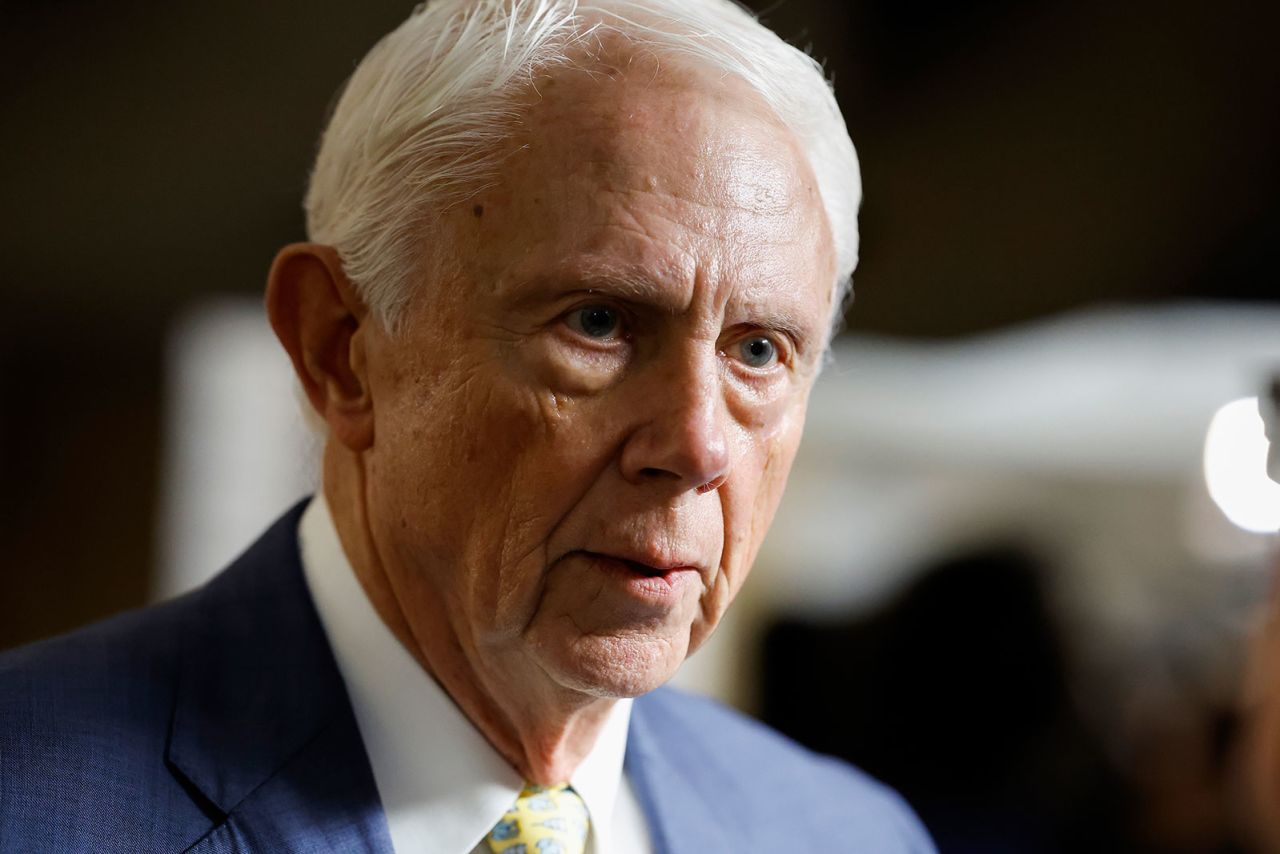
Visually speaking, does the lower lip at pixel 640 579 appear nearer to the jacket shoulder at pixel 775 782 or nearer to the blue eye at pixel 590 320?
the blue eye at pixel 590 320

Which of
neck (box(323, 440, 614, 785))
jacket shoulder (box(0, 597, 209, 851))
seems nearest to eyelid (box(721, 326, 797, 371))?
neck (box(323, 440, 614, 785))

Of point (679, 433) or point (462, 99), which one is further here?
point (462, 99)

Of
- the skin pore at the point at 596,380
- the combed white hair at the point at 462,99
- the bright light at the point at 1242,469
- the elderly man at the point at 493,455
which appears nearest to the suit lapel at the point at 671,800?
the elderly man at the point at 493,455

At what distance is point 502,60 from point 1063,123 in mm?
2377

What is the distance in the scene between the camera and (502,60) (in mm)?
1218

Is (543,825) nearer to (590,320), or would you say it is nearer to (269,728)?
(269,728)

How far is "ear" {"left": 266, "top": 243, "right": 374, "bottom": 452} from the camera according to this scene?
1272mm

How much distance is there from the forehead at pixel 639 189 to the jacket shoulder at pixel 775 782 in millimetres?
674

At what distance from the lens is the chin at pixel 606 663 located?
44.8 inches

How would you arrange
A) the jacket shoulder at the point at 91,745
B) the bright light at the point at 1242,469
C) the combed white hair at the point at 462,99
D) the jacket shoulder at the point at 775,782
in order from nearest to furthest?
the jacket shoulder at the point at 91,745, the combed white hair at the point at 462,99, the jacket shoulder at the point at 775,782, the bright light at the point at 1242,469

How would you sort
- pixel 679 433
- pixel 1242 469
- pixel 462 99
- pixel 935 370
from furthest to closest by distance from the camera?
pixel 935 370, pixel 1242 469, pixel 462 99, pixel 679 433

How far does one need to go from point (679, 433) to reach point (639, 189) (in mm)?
228

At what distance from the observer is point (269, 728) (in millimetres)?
1194

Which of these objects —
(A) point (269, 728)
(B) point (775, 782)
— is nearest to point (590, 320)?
(A) point (269, 728)
